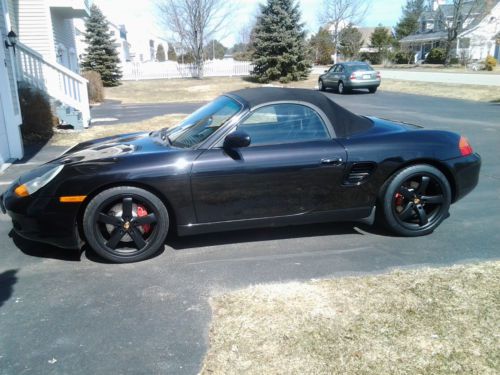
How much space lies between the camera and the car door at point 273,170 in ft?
12.7

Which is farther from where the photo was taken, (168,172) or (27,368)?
(168,172)

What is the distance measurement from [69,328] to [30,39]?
47.1 feet

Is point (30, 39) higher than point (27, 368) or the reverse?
higher

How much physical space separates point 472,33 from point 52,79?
4861cm

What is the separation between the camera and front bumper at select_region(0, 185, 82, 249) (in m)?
3.70

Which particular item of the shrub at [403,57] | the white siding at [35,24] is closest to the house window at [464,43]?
the shrub at [403,57]

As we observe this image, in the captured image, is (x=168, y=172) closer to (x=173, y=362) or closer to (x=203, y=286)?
(x=203, y=286)

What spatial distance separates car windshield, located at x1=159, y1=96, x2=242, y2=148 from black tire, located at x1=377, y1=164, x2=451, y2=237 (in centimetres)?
169

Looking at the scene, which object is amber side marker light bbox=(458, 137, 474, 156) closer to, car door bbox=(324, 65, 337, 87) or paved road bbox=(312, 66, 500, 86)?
car door bbox=(324, 65, 337, 87)

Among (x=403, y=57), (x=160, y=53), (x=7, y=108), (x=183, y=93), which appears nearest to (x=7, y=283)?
(x=7, y=108)

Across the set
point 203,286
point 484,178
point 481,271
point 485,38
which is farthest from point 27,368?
point 485,38

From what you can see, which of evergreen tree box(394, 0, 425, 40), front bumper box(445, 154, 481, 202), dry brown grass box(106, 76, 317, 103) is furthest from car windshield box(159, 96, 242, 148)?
evergreen tree box(394, 0, 425, 40)

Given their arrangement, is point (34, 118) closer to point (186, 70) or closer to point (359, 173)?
point (359, 173)

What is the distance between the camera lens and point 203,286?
3502 millimetres
